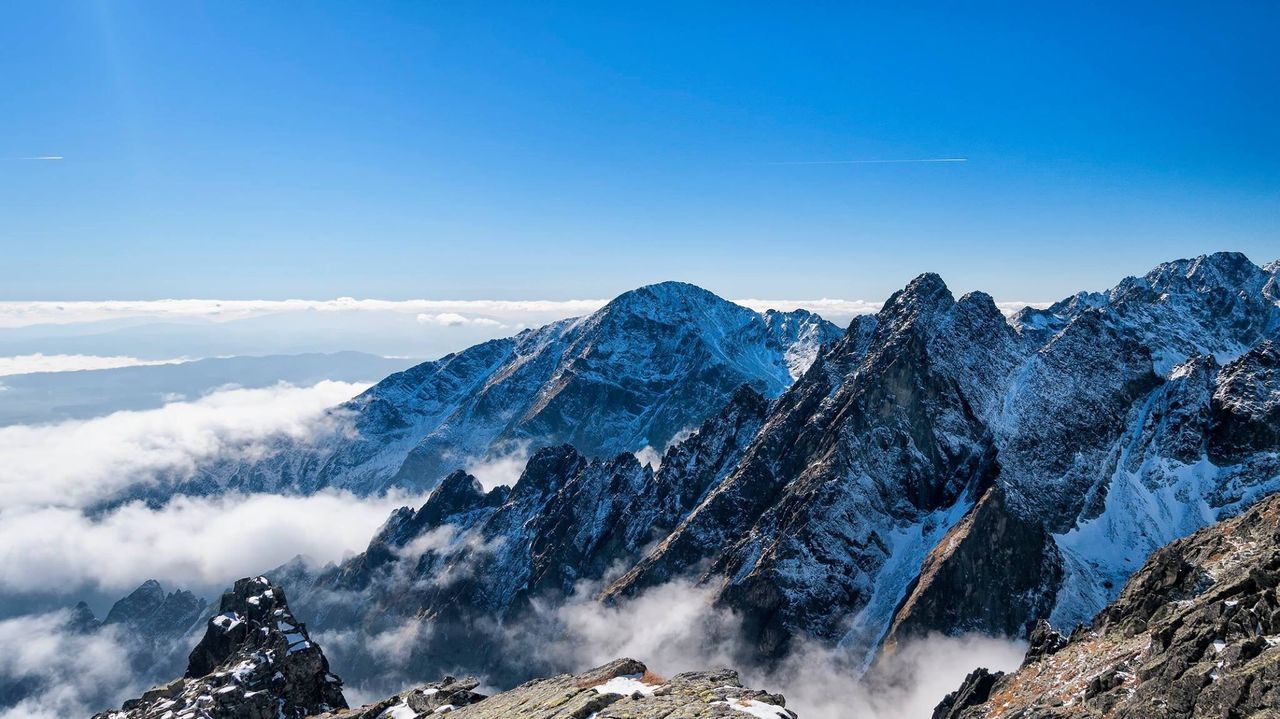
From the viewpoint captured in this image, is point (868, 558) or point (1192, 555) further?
point (868, 558)

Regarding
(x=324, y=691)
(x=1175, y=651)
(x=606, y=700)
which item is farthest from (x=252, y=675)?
(x=1175, y=651)

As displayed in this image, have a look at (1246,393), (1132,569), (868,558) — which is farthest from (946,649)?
(1246,393)

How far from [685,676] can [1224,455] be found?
634 ft

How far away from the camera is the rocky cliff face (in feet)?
314

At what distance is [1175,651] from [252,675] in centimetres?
10688

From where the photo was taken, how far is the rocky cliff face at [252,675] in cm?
9562

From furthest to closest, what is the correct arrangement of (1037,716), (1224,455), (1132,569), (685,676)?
(1224,455), (1132,569), (685,676), (1037,716)

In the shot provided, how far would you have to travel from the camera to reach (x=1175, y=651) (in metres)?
52.4

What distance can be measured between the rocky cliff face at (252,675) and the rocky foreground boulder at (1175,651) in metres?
88.0

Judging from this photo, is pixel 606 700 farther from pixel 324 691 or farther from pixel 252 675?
pixel 324 691

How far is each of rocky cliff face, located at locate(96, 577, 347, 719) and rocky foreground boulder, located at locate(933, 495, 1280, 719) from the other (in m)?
88.0

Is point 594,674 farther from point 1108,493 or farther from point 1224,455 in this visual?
point 1224,455

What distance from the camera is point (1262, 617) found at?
165 ft

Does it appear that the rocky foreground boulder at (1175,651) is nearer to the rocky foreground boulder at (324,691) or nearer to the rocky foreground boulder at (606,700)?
the rocky foreground boulder at (606,700)
